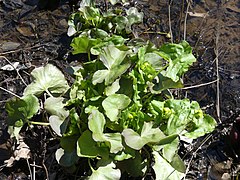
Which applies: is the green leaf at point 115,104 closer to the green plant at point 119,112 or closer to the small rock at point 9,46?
the green plant at point 119,112

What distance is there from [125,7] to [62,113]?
1.33m

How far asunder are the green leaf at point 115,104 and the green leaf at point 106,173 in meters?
0.22

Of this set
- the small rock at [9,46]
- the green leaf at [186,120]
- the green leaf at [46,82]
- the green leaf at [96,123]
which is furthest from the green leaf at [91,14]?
the green leaf at [96,123]

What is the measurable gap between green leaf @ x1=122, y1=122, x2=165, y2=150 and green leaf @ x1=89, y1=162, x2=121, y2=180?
0.15 meters

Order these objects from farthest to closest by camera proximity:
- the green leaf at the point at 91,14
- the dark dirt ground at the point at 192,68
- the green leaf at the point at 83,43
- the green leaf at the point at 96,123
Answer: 1. the green leaf at the point at 91,14
2. the dark dirt ground at the point at 192,68
3. the green leaf at the point at 83,43
4. the green leaf at the point at 96,123

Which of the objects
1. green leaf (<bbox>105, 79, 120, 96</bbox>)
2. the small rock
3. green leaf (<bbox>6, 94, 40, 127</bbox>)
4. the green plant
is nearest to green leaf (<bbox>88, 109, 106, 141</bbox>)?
the green plant

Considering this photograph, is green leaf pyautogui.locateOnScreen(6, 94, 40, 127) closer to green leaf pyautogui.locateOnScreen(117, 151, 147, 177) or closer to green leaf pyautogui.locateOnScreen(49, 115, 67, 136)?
green leaf pyautogui.locateOnScreen(49, 115, 67, 136)

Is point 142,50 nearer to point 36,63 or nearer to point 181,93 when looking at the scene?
point 181,93

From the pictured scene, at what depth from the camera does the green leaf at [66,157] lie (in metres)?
2.22

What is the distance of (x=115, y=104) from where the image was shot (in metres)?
2.18

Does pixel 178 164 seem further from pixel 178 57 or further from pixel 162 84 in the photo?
pixel 178 57

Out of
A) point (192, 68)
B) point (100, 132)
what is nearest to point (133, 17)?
point (192, 68)

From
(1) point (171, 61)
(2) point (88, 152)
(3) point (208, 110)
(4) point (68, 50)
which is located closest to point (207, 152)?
(3) point (208, 110)

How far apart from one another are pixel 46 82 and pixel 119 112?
18.1 inches
